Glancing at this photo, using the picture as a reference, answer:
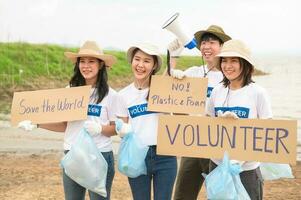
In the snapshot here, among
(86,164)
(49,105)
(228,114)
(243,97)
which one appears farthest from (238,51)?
(49,105)

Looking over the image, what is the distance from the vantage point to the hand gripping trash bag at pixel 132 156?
3.21 m

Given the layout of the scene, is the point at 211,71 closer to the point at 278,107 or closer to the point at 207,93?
the point at 207,93

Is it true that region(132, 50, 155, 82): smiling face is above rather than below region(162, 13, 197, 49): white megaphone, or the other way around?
below

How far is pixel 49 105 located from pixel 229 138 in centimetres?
132

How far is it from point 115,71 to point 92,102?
85.3ft

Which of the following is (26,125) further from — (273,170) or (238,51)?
(273,170)

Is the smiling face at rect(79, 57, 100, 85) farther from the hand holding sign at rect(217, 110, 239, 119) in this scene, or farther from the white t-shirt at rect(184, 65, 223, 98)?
the hand holding sign at rect(217, 110, 239, 119)

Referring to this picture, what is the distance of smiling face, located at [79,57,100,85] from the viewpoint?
11.1ft

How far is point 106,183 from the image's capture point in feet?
11.0

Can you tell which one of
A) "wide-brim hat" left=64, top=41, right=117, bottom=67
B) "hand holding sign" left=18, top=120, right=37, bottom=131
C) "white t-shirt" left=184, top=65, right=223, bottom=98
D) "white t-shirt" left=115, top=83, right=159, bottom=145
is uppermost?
"wide-brim hat" left=64, top=41, right=117, bottom=67

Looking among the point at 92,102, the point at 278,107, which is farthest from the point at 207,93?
the point at 278,107

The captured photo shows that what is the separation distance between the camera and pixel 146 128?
3350 millimetres

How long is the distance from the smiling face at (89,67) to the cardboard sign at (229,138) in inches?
23.1

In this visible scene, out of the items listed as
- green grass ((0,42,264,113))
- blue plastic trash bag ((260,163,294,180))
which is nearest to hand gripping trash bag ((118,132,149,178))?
blue plastic trash bag ((260,163,294,180))
